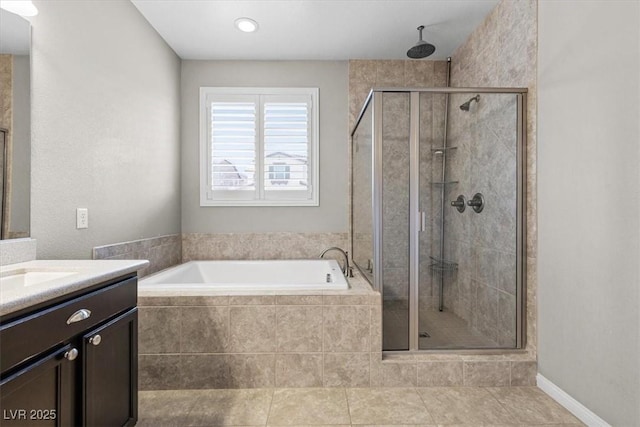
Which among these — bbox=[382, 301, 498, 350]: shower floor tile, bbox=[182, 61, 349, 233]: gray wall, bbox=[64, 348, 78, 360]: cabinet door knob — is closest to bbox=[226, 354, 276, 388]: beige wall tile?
bbox=[382, 301, 498, 350]: shower floor tile

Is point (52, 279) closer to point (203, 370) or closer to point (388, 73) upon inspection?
point (203, 370)

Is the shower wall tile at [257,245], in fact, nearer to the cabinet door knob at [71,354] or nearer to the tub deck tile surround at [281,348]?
the tub deck tile surround at [281,348]

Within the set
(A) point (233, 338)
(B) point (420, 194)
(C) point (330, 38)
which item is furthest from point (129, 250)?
(C) point (330, 38)

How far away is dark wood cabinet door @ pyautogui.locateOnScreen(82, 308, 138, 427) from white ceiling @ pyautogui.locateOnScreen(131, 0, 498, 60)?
2236mm

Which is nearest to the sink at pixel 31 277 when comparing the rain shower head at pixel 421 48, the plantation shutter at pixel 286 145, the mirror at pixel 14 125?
the mirror at pixel 14 125

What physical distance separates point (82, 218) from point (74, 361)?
108 cm

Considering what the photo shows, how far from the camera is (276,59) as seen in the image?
3.14 meters

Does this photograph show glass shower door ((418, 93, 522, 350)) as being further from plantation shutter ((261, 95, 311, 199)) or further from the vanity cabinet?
the vanity cabinet

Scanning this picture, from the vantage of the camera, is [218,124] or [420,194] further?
[218,124]

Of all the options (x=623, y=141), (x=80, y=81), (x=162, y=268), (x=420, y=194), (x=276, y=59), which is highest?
(x=276, y=59)

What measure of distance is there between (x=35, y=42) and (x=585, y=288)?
9.60 feet

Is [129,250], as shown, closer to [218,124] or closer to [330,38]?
[218,124]

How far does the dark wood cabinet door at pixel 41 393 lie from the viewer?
798mm

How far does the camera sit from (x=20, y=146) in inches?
57.1
